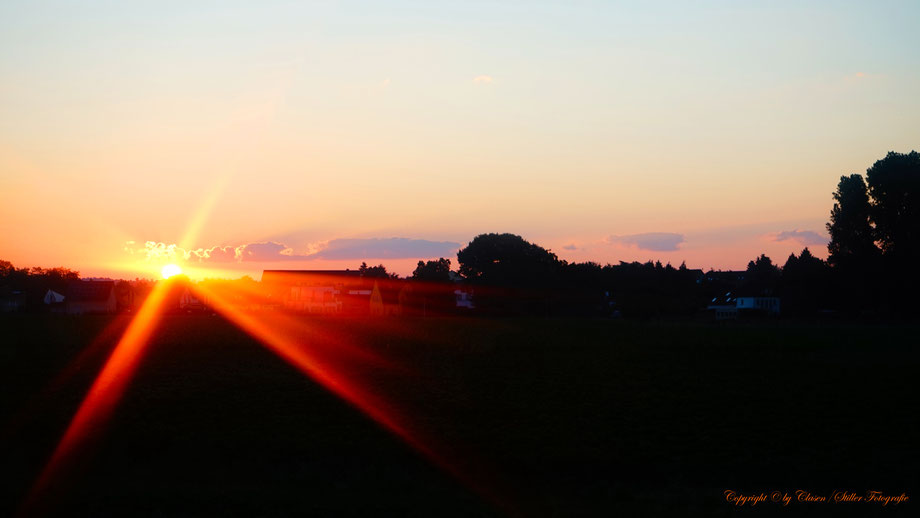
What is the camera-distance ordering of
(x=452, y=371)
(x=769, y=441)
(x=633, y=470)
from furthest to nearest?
(x=452, y=371) < (x=769, y=441) < (x=633, y=470)

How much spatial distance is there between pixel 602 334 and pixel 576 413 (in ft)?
98.3

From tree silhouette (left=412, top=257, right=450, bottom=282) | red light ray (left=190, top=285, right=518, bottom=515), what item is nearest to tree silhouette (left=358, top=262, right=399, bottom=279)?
tree silhouette (left=412, top=257, right=450, bottom=282)

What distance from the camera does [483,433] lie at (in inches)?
1267

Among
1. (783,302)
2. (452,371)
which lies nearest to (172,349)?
(452,371)

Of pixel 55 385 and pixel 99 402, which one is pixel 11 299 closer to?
pixel 55 385

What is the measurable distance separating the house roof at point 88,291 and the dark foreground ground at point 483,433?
205 ft

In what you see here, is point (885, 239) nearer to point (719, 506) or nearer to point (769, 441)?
point (769, 441)

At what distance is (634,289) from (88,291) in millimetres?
83198

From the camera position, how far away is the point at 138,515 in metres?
21.0

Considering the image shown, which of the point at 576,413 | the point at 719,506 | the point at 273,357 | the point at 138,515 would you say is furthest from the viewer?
the point at 273,357

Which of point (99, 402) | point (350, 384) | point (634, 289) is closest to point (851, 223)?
point (634, 289)

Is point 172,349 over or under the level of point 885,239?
under

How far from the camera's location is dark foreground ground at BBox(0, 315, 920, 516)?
23938 millimetres

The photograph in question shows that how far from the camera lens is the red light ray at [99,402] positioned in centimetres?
2821
